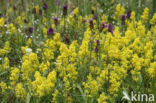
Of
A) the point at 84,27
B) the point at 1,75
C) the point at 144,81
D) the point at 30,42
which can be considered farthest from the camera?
the point at 84,27

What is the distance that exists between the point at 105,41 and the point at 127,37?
0.99ft

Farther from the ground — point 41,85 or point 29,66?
point 29,66

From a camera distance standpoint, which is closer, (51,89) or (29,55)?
(51,89)

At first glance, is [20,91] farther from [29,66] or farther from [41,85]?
[29,66]

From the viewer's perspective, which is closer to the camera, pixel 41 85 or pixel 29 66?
pixel 41 85

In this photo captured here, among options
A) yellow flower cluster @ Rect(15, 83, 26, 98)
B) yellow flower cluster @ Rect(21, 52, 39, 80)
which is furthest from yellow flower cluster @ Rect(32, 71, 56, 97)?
yellow flower cluster @ Rect(21, 52, 39, 80)

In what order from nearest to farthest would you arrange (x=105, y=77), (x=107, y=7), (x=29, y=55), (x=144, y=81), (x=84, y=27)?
(x=105, y=77)
(x=144, y=81)
(x=29, y=55)
(x=84, y=27)
(x=107, y=7)

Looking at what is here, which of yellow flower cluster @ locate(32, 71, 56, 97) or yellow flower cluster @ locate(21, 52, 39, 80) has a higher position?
yellow flower cluster @ locate(21, 52, 39, 80)

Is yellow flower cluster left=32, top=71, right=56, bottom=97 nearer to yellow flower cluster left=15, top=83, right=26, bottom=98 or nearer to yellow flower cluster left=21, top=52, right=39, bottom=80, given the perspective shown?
yellow flower cluster left=15, top=83, right=26, bottom=98

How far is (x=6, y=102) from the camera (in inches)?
97.4

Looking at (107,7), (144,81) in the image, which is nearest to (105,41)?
(144,81)

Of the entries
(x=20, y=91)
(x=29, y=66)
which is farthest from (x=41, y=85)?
(x=29, y=66)

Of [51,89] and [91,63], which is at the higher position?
[91,63]

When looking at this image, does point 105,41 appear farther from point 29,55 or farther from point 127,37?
point 29,55
